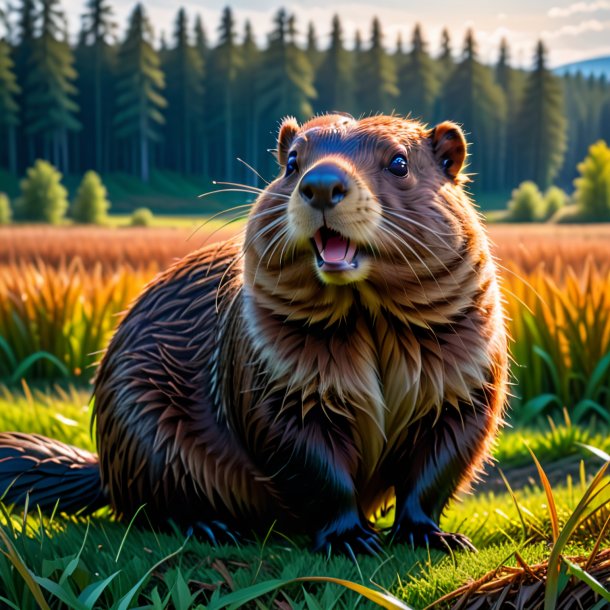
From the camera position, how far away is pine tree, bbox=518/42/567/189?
153 ft

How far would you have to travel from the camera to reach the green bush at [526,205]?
3753 centimetres

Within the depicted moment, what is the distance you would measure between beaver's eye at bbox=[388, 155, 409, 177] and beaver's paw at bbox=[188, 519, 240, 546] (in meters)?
1.29

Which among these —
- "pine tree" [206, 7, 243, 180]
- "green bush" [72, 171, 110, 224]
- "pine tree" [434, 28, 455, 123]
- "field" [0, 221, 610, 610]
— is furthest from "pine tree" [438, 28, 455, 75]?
"field" [0, 221, 610, 610]

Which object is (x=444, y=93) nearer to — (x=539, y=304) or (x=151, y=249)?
(x=151, y=249)

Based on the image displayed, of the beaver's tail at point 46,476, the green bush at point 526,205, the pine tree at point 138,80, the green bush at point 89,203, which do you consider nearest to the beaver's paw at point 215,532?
the beaver's tail at point 46,476

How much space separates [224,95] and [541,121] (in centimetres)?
1843

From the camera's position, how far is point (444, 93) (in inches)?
2035

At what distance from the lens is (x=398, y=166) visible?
2.63 m

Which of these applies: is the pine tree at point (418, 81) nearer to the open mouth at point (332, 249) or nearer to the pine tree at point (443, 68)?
the pine tree at point (443, 68)

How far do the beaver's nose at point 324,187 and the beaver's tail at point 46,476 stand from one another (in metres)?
1.54

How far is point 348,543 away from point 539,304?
3125mm

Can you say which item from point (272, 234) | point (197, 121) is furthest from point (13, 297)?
point (197, 121)

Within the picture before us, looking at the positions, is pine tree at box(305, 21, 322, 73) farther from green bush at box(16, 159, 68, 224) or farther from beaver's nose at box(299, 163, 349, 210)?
beaver's nose at box(299, 163, 349, 210)

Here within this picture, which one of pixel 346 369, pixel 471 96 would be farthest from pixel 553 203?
pixel 346 369
